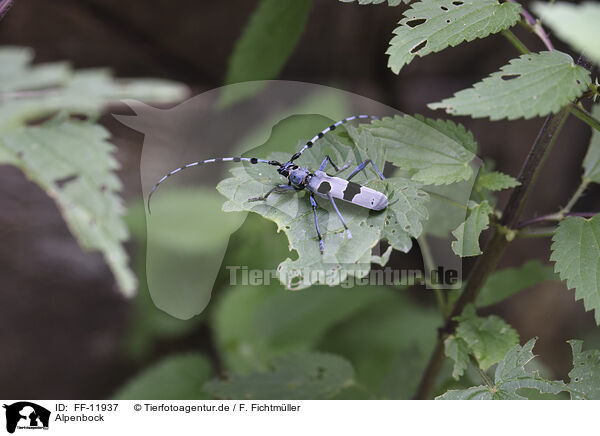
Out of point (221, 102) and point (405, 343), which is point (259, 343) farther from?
point (221, 102)

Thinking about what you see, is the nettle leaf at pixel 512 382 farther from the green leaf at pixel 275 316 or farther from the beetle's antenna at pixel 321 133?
the green leaf at pixel 275 316

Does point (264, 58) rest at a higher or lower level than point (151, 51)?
lower

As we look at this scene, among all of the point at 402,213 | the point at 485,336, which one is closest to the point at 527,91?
the point at 402,213

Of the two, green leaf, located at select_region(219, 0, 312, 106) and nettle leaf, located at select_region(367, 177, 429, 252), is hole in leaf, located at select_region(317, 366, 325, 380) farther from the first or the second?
green leaf, located at select_region(219, 0, 312, 106)

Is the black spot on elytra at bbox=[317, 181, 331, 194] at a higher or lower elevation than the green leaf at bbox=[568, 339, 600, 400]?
higher

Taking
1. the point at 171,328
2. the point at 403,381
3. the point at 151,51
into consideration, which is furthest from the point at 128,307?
the point at 403,381

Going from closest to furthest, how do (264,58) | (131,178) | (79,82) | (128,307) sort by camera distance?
(79,82)
(264,58)
(131,178)
(128,307)
